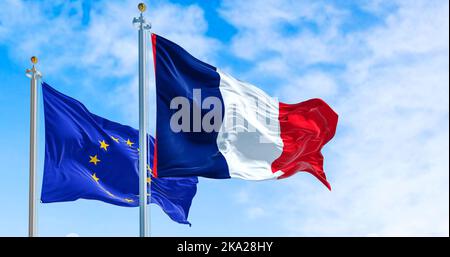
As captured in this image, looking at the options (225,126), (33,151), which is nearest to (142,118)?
(225,126)

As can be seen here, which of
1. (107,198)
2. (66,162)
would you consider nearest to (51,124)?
(66,162)

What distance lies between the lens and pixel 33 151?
16.6m

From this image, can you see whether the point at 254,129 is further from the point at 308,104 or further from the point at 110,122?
the point at 110,122

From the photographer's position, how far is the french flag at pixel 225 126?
15148 mm

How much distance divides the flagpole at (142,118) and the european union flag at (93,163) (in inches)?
117

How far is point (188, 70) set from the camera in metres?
15.8

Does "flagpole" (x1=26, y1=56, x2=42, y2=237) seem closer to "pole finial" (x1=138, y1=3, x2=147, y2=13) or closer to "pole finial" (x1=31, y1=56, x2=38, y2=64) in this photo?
"pole finial" (x1=31, y1=56, x2=38, y2=64)

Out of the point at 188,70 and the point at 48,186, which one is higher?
the point at 188,70

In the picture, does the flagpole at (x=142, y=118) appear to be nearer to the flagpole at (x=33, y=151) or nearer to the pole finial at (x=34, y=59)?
the flagpole at (x=33, y=151)

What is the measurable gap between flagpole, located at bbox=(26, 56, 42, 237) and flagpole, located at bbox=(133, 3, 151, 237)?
132 inches

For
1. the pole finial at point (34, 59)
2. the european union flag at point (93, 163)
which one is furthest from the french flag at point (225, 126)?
the pole finial at point (34, 59)

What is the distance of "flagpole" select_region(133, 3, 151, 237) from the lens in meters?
14.1
